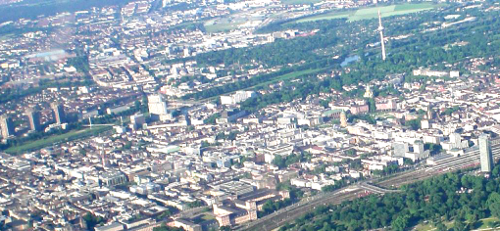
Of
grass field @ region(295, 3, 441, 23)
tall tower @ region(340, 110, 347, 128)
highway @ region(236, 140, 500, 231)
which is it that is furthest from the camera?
grass field @ region(295, 3, 441, 23)

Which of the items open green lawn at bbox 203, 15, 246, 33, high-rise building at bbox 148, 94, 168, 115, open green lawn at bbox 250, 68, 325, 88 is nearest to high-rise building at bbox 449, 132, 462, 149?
high-rise building at bbox 148, 94, 168, 115

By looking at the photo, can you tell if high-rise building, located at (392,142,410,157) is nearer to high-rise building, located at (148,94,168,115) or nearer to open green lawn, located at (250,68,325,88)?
high-rise building, located at (148,94,168,115)

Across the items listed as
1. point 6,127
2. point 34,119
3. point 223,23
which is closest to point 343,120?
point 34,119

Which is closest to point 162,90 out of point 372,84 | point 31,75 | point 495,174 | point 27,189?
point 31,75

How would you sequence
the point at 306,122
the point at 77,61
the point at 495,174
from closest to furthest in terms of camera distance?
the point at 495,174
the point at 306,122
the point at 77,61

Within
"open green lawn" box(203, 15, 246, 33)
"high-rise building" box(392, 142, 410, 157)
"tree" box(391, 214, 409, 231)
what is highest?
"open green lawn" box(203, 15, 246, 33)

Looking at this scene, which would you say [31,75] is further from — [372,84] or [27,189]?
[27,189]
